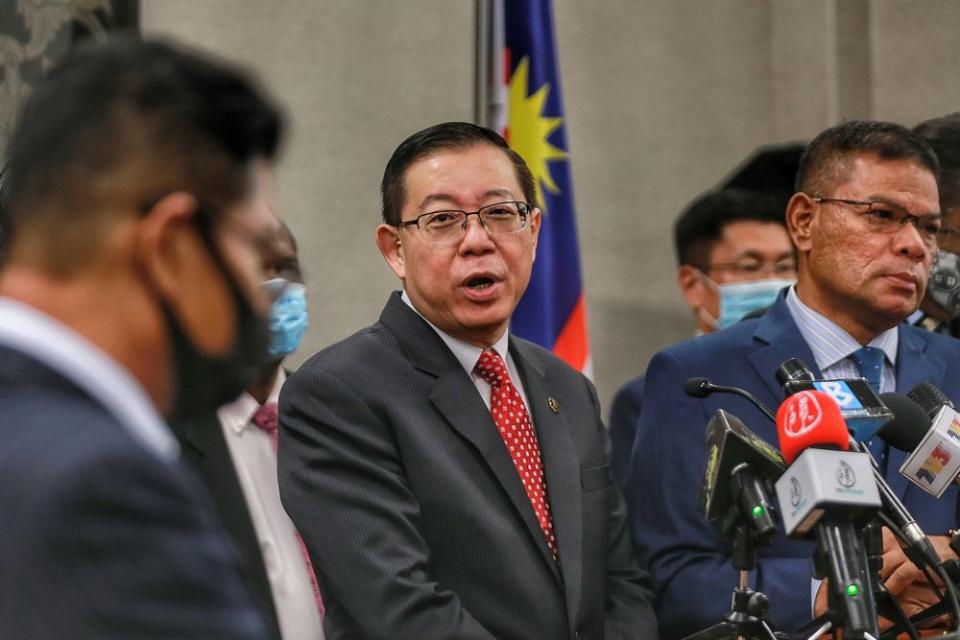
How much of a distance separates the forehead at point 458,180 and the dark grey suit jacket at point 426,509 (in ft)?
1.00

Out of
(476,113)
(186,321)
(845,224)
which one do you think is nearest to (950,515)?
(845,224)

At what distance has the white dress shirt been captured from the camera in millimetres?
3299

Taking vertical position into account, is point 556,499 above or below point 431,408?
below

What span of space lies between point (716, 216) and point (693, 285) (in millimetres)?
339

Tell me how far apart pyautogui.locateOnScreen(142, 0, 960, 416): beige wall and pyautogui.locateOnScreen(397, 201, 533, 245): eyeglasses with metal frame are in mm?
2094

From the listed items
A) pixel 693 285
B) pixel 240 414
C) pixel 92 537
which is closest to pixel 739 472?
pixel 92 537

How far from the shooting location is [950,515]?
122 inches

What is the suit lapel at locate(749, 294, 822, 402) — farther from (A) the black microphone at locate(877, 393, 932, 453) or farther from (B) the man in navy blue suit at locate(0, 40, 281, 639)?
(B) the man in navy blue suit at locate(0, 40, 281, 639)

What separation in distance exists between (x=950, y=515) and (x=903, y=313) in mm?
509

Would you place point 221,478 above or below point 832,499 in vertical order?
below

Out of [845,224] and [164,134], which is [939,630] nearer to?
[845,224]

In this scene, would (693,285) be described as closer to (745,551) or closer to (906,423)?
(906,423)

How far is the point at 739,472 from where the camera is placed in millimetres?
2180

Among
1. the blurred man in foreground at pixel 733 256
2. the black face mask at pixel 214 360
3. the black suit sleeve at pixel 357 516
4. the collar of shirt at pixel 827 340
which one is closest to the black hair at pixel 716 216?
the blurred man in foreground at pixel 733 256
